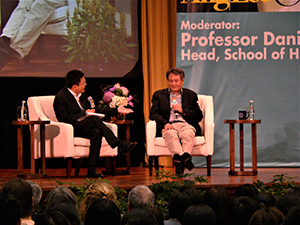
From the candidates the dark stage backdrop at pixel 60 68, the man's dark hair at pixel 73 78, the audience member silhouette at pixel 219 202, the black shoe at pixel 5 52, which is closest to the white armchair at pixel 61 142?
the man's dark hair at pixel 73 78

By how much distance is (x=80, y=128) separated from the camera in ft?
15.3

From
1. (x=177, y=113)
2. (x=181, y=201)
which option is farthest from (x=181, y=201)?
(x=177, y=113)

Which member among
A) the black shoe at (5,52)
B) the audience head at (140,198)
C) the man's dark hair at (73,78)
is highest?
the black shoe at (5,52)

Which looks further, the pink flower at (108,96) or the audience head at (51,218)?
the pink flower at (108,96)

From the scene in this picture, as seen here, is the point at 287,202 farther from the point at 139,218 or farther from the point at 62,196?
the point at 62,196

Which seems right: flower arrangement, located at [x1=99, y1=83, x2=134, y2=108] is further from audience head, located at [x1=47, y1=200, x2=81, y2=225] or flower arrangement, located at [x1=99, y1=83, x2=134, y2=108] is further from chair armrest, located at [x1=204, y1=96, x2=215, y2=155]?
audience head, located at [x1=47, y1=200, x2=81, y2=225]

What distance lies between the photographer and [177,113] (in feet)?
15.7

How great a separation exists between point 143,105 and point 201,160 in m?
1.17

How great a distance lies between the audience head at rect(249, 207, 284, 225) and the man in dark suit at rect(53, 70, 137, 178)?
3.22 metres

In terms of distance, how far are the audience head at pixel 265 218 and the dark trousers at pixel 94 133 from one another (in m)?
3.25

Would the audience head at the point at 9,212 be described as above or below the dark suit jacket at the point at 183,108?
below

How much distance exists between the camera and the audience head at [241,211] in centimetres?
160

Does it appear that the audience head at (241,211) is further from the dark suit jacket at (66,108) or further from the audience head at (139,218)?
the dark suit jacket at (66,108)

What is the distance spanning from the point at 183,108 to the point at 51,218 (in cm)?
339
